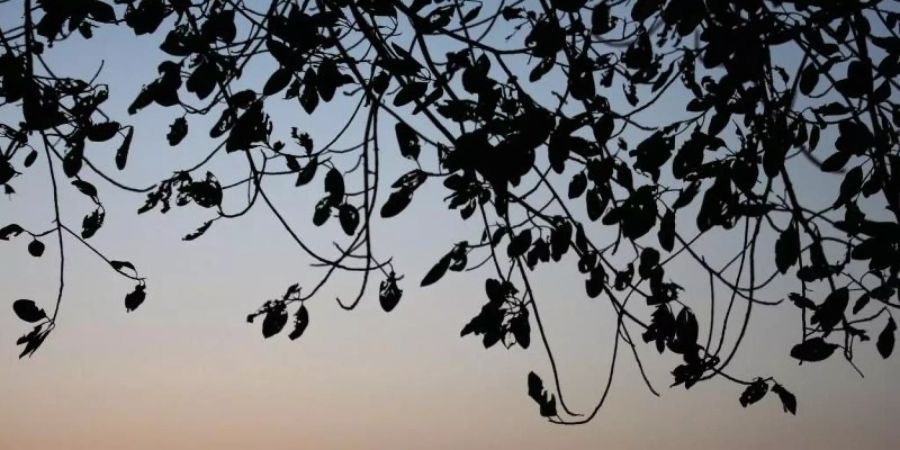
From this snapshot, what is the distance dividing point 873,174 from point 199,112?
A: 1.27 meters

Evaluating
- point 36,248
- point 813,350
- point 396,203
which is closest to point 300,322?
point 396,203

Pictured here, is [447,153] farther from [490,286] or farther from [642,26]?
[642,26]

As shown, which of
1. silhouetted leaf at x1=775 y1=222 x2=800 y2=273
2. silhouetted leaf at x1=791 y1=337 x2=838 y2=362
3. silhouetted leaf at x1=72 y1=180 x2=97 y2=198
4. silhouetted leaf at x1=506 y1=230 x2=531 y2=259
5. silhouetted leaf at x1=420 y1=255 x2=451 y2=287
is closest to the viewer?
silhouetted leaf at x1=775 y1=222 x2=800 y2=273

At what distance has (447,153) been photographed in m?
2.10

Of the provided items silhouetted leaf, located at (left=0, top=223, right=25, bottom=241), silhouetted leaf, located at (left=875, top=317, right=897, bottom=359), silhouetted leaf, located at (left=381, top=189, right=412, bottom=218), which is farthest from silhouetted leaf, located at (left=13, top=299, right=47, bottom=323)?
silhouetted leaf, located at (left=875, top=317, right=897, bottom=359)

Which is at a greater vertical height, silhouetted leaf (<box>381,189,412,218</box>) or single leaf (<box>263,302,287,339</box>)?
silhouetted leaf (<box>381,189,412,218</box>)

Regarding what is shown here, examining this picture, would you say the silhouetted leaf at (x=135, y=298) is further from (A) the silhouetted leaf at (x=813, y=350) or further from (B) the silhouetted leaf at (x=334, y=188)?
(A) the silhouetted leaf at (x=813, y=350)

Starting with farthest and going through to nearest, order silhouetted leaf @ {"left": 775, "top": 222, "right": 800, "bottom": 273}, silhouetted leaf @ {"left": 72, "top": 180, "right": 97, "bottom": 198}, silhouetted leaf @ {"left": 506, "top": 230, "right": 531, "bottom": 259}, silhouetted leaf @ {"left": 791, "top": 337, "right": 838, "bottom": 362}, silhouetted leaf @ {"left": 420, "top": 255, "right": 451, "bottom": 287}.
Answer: silhouetted leaf @ {"left": 72, "top": 180, "right": 97, "bottom": 198} → silhouetted leaf @ {"left": 506, "top": 230, "right": 531, "bottom": 259} → silhouetted leaf @ {"left": 420, "top": 255, "right": 451, "bottom": 287} → silhouetted leaf @ {"left": 791, "top": 337, "right": 838, "bottom": 362} → silhouetted leaf @ {"left": 775, "top": 222, "right": 800, "bottom": 273}

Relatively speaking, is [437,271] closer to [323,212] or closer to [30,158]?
[323,212]

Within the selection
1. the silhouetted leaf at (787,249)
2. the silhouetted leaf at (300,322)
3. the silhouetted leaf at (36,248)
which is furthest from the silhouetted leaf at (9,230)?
the silhouetted leaf at (787,249)

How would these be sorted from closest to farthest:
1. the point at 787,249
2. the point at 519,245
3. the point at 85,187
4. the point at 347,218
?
the point at 787,249
the point at 347,218
the point at 519,245
the point at 85,187

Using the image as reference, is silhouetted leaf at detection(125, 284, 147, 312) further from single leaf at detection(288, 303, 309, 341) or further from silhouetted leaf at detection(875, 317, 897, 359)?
silhouetted leaf at detection(875, 317, 897, 359)

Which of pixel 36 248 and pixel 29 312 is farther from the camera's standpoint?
pixel 36 248

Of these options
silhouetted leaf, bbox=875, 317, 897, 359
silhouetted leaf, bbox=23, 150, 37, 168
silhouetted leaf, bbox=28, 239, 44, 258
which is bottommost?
silhouetted leaf, bbox=875, 317, 897, 359
